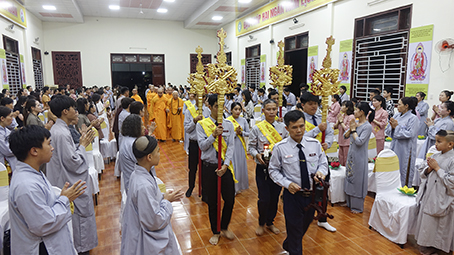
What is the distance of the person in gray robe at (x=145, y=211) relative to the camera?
1.91 metres

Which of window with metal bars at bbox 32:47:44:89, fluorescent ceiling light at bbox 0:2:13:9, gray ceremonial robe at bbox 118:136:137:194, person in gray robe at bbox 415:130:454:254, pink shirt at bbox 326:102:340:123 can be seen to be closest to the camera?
gray ceremonial robe at bbox 118:136:137:194

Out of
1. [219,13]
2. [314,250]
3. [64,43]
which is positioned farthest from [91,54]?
[314,250]

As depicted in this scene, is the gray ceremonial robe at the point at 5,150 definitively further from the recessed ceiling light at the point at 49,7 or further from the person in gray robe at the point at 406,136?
the recessed ceiling light at the point at 49,7

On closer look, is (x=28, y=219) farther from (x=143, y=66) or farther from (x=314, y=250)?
(x=143, y=66)

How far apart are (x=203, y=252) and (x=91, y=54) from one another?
1481 cm

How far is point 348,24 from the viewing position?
809 cm

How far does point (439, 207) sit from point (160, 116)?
7.71 m

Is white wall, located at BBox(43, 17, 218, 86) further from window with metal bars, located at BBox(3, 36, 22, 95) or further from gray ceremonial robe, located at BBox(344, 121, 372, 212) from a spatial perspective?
gray ceremonial robe, located at BBox(344, 121, 372, 212)

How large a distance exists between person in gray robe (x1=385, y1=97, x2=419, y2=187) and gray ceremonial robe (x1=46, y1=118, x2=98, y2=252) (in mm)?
4310

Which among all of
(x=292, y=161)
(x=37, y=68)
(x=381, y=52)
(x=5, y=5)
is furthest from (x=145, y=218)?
(x=37, y=68)

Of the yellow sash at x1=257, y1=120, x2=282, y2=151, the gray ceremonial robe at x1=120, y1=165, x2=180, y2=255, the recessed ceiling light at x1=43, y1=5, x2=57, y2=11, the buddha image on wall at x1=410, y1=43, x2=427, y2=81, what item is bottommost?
the gray ceremonial robe at x1=120, y1=165, x2=180, y2=255

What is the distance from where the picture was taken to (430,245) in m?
3.09

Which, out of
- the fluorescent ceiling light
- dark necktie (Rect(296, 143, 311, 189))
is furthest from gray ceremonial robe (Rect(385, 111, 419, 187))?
the fluorescent ceiling light

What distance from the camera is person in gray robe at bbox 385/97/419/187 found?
4570mm
